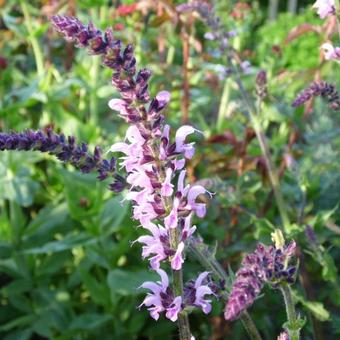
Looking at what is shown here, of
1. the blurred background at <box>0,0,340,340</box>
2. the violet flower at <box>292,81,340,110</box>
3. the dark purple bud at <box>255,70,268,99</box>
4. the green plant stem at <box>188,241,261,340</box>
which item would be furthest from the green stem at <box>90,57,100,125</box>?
the green plant stem at <box>188,241,261,340</box>

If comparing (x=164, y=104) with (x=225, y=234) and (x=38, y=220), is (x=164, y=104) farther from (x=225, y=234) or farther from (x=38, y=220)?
(x=38, y=220)

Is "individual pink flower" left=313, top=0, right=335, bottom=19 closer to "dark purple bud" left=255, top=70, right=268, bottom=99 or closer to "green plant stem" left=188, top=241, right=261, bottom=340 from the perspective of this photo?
"dark purple bud" left=255, top=70, right=268, bottom=99

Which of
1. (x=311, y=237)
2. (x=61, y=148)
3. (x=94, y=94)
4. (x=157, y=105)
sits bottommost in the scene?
(x=94, y=94)

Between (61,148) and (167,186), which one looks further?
(61,148)

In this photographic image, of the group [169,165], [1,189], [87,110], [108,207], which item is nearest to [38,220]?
[1,189]

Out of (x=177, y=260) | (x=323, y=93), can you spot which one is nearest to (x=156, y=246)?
(x=177, y=260)

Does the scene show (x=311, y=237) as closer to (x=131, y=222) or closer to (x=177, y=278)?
(x=177, y=278)

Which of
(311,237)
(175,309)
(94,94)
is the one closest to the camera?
(175,309)
